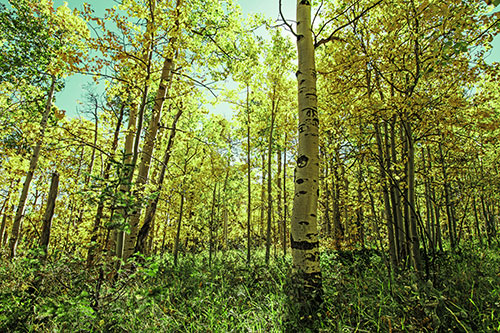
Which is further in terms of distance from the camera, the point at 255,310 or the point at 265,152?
the point at 265,152

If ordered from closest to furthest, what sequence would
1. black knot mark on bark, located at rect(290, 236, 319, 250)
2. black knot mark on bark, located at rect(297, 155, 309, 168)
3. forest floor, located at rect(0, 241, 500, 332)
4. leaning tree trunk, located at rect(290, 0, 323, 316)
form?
1. forest floor, located at rect(0, 241, 500, 332)
2. leaning tree trunk, located at rect(290, 0, 323, 316)
3. black knot mark on bark, located at rect(290, 236, 319, 250)
4. black knot mark on bark, located at rect(297, 155, 309, 168)

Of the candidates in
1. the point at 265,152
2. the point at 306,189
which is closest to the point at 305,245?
the point at 306,189

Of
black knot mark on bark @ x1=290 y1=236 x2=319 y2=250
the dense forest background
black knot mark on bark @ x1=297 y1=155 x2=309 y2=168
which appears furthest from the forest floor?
black knot mark on bark @ x1=297 y1=155 x2=309 y2=168

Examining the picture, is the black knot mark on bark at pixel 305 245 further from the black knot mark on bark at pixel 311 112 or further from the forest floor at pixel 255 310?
the black knot mark on bark at pixel 311 112

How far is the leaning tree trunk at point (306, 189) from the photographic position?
278 centimetres

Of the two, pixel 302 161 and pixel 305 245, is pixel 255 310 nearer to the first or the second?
pixel 305 245

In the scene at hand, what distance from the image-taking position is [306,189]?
10.2 ft

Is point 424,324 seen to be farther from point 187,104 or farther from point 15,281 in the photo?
point 187,104

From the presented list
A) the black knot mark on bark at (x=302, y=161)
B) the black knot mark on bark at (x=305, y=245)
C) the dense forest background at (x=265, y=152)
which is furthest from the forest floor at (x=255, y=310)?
the black knot mark on bark at (x=302, y=161)

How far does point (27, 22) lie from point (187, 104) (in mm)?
7293

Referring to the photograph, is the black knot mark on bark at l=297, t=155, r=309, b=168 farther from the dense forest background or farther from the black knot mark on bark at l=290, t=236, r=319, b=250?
the black knot mark on bark at l=290, t=236, r=319, b=250

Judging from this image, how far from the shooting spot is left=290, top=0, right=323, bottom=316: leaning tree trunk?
9.12 feet

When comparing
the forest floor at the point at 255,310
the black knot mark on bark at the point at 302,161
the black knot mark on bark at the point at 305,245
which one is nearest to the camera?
the forest floor at the point at 255,310

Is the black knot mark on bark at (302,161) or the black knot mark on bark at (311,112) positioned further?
the black knot mark on bark at (311,112)
